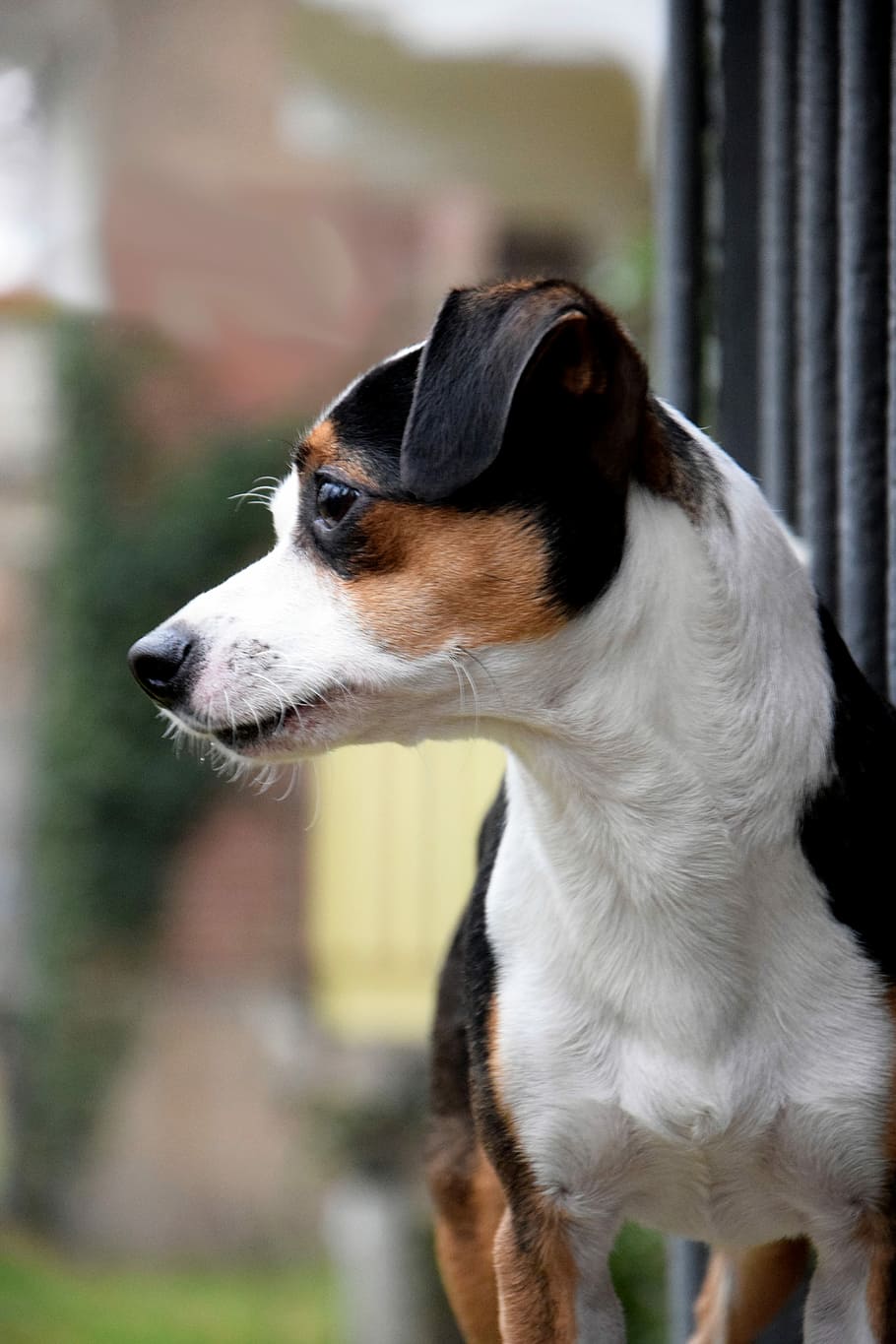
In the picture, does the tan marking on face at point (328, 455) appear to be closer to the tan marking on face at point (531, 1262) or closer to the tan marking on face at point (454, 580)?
the tan marking on face at point (454, 580)

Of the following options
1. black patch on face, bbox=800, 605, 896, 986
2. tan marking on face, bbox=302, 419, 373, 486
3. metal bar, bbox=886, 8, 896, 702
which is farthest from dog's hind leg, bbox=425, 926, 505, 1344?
metal bar, bbox=886, 8, 896, 702

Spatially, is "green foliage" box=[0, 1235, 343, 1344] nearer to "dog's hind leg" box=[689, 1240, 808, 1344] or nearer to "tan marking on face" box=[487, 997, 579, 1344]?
"dog's hind leg" box=[689, 1240, 808, 1344]

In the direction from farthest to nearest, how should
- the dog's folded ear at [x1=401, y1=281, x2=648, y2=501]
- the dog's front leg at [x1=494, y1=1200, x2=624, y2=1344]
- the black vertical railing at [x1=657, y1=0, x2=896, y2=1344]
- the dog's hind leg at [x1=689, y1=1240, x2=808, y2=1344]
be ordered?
the black vertical railing at [x1=657, y1=0, x2=896, y2=1344] < the dog's hind leg at [x1=689, y1=1240, x2=808, y2=1344] < the dog's front leg at [x1=494, y1=1200, x2=624, y2=1344] < the dog's folded ear at [x1=401, y1=281, x2=648, y2=501]

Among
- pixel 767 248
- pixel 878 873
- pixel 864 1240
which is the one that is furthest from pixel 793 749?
pixel 767 248

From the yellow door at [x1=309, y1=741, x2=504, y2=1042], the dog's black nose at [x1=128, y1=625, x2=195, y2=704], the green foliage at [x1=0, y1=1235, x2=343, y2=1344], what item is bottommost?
the green foliage at [x1=0, y1=1235, x2=343, y2=1344]

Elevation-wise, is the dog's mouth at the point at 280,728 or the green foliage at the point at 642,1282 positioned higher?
the dog's mouth at the point at 280,728

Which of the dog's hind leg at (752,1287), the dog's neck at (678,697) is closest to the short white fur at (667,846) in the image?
the dog's neck at (678,697)

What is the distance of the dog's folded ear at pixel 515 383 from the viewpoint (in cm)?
152

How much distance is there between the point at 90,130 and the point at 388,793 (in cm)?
366

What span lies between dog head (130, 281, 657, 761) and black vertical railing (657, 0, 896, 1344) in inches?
32.2

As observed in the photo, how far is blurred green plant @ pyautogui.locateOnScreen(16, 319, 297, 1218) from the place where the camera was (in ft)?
27.1

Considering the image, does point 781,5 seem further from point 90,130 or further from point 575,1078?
point 90,130

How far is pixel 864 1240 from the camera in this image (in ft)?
5.65

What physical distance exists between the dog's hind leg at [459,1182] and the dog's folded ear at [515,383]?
70 centimetres
